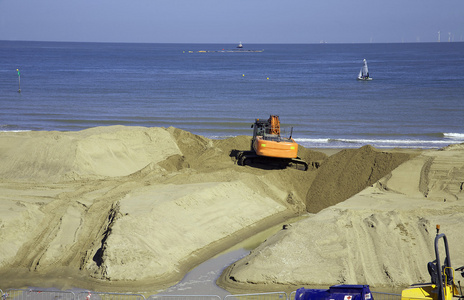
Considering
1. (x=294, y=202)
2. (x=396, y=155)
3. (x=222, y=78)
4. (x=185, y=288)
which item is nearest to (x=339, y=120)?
(x=396, y=155)

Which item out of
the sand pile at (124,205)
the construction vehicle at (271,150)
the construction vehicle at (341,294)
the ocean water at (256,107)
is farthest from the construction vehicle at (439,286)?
the ocean water at (256,107)

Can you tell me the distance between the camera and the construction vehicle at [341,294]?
27.9 feet

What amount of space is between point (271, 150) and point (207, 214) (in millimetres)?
4900

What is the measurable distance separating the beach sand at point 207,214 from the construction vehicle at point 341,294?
319cm

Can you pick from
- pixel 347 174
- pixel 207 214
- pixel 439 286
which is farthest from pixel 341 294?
pixel 347 174

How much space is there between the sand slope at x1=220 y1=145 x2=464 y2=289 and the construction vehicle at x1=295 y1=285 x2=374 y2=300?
3.18 metres

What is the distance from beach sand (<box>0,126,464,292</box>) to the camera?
41.1ft

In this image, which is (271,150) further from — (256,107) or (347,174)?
(256,107)

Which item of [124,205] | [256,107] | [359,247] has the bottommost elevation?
[359,247]

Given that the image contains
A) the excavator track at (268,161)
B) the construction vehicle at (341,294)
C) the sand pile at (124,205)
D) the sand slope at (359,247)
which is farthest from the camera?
the excavator track at (268,161)

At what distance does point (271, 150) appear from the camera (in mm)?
19719

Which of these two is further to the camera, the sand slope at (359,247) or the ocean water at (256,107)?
the ocean water at (256,107)

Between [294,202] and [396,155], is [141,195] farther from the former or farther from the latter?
[396,155]

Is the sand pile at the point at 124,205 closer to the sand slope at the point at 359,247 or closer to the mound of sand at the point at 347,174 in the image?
the mound of sand at the point at 347,174
